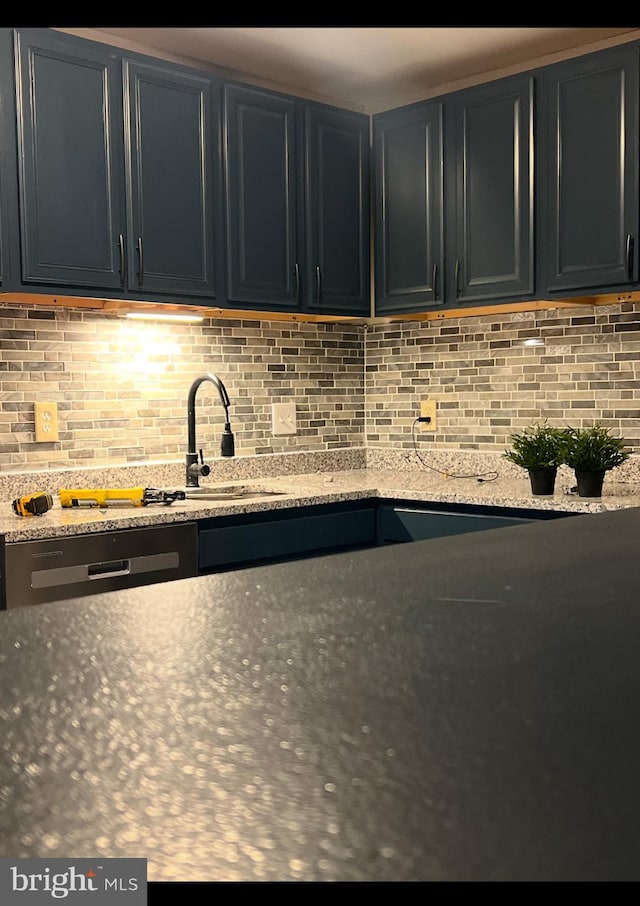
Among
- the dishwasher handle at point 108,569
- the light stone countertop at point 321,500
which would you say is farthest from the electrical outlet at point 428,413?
the dishwasher handle at point 108,569

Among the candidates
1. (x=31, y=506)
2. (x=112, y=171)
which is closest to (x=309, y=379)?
(x=112, y=171)

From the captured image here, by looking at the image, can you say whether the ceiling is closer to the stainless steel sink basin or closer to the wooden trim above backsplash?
the wooden trim above backsplash

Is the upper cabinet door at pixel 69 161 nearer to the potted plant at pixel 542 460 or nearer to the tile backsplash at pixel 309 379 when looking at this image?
the tile backsplash at pixel 309 379

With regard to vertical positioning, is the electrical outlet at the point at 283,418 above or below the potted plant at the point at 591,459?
above

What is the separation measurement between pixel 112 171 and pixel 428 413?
Answer: 5.94ft

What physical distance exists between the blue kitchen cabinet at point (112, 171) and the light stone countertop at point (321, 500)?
0.78 m

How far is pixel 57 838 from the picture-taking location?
0.24 meters

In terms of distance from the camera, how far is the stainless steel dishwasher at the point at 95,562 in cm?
262

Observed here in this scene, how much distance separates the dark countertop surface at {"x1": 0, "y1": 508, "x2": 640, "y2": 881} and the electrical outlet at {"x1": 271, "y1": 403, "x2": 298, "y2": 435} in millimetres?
3602

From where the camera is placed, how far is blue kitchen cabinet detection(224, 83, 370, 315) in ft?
11.9

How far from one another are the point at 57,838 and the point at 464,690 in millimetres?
172

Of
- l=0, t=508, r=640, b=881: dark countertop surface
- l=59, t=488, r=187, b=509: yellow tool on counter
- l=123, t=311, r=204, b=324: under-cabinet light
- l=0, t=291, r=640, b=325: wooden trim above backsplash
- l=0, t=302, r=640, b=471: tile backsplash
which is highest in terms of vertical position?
l=0, t=291, r=640, b=325: wooden trim above backsplash

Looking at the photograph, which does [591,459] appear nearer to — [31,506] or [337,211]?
[337,211]

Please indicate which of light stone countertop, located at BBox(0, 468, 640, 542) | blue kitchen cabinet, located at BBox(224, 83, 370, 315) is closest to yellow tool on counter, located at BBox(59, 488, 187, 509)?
light stone countertop, located at BBox(0, 468, 640, 542)
